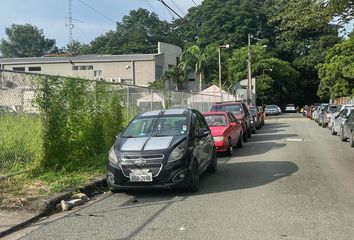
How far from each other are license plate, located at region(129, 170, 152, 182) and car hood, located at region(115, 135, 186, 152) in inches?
17.1

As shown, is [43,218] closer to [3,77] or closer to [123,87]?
[3,77]

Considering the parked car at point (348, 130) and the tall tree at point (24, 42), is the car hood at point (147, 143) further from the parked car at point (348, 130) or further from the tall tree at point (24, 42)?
the tall tree at point (24, 42)

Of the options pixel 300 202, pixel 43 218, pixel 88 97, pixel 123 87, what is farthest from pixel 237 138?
pixel 43 218

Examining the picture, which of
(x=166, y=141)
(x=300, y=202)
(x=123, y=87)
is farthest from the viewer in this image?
(x=123, y=87)

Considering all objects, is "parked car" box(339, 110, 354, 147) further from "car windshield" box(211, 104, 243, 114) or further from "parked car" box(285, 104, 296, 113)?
"parked car" box(285, 104, 296, 113)

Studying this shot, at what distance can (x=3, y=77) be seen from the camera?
34.4 feet

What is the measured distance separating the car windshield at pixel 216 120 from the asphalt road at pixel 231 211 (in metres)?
4.38

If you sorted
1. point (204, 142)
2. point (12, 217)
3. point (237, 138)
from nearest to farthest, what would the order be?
point (12, 217) → point (204, 142) → point (237, 138)

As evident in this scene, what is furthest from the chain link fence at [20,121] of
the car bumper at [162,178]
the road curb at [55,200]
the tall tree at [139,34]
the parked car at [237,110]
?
the tall tree at [139,34]

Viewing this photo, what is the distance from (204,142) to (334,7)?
29.3 ft

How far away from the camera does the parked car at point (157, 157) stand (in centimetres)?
962

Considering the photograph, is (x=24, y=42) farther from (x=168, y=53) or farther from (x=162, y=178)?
(x=162, y=178)

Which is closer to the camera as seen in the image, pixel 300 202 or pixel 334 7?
pixel 300 202

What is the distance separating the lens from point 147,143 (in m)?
10.1
